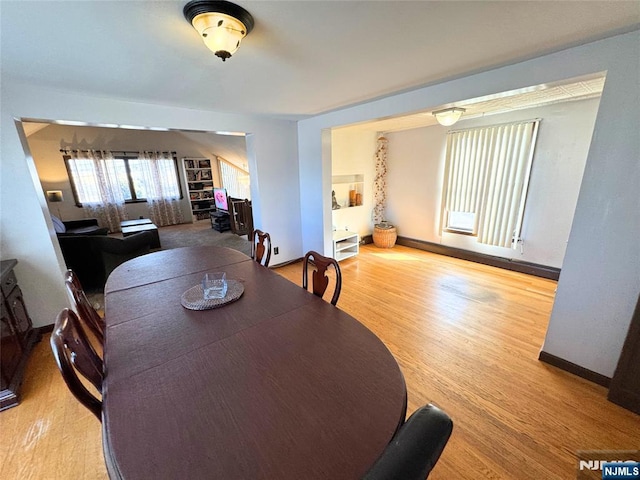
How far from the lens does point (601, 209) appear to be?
5.33 ft

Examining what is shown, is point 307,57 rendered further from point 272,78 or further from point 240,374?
point 240,374

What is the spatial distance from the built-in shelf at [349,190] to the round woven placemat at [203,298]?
347 cm

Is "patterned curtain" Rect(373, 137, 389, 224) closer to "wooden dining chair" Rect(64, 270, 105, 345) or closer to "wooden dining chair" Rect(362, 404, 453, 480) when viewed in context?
"wooden dining chair" Rect(64, 270, 105, 345)

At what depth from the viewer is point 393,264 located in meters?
4.15

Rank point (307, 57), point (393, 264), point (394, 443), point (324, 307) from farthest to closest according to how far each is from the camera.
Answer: point (393, 264), point (307, 57), point (324, 307), point (394, 443)

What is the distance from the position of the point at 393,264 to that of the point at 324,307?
2.99m

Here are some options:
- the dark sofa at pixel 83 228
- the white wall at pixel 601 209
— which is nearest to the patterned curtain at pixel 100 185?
the dark sofa at pixel 83 228

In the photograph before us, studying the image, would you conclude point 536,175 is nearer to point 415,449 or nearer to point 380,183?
point 380,183

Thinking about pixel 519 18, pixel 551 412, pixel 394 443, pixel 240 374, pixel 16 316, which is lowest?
pixel 551 412

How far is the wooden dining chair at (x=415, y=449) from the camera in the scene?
369mm

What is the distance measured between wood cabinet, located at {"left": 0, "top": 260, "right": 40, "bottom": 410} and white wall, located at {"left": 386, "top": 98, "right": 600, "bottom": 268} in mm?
5234

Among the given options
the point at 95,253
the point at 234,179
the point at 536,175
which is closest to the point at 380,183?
the point at 536,175

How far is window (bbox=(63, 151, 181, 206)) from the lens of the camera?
19.7 ft

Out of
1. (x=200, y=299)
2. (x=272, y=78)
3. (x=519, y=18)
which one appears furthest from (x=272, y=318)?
(x=519, y=18)
